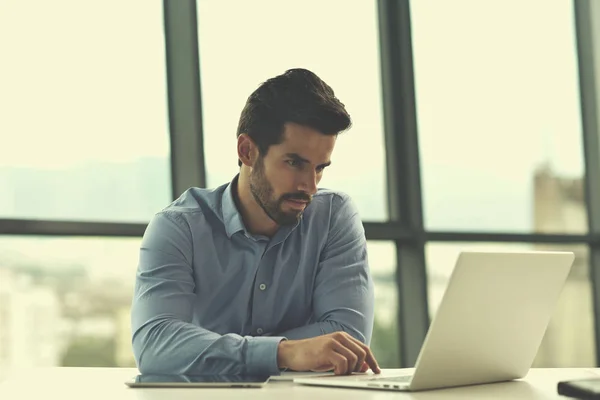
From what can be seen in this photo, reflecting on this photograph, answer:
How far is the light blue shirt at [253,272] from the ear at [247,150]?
0.27ft

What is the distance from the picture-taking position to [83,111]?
3.56m

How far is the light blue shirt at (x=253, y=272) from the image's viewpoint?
2174mm

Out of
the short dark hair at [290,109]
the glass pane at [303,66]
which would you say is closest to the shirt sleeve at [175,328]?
the short dark hair at [290,109]

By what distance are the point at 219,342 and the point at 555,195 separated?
293cm

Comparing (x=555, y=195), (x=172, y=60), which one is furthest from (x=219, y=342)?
(x=555, y=195)

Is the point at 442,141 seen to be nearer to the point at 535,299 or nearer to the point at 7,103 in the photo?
the point at 7,103

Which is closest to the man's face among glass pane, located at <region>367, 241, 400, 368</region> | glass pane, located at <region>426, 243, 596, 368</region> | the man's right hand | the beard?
the beard

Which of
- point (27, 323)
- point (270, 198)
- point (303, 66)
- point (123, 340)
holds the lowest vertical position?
point (123, 340)

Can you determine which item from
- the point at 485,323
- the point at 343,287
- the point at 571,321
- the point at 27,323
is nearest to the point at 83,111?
the point at 27,323

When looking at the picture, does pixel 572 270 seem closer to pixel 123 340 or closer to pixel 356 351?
pixel 123 340

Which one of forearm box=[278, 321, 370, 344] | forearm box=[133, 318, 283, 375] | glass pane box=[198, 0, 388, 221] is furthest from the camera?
glass pane box=[198, 0, 388, 221]

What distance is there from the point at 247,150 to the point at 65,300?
4.63 feet

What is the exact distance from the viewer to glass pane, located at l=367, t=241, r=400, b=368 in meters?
4.03

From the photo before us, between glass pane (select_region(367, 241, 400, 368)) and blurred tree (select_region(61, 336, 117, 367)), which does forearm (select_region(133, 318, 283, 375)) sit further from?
glass pane (select_region(367, 241, 400, 368))
